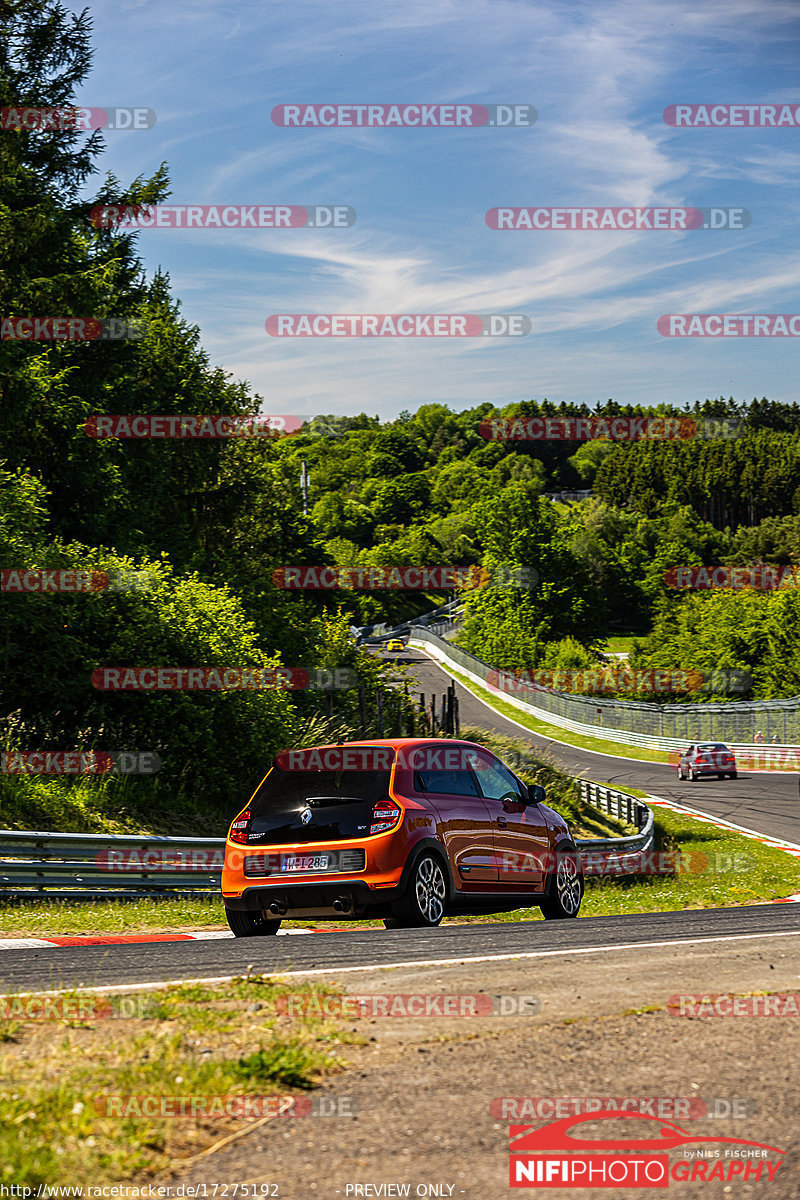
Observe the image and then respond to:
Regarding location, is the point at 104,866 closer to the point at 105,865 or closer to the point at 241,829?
the point at 105,865

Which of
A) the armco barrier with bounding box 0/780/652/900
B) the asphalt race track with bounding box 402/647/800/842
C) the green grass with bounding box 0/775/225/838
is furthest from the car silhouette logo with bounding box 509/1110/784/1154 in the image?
the asphalt race track with bounding box 402/647/800/842

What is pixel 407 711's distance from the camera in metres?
38.4

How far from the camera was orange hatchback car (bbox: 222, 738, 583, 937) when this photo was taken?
9.19 metres

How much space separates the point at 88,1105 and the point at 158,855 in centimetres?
992

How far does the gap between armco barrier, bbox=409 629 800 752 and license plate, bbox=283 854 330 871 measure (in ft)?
142

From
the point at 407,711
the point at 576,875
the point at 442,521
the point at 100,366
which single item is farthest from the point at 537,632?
the point at 576,875

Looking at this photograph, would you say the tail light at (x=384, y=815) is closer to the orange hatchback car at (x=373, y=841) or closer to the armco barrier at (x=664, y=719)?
the orange hatchback car at (x=373, y=841)

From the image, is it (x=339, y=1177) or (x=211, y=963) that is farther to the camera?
(x=211, y=963)

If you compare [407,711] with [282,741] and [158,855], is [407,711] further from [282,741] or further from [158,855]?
[158,855]

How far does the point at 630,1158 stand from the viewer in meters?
3.74

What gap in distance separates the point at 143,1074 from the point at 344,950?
3.67m

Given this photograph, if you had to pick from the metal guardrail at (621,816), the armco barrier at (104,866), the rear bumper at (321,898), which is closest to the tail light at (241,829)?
the rear bumper at (321,898)

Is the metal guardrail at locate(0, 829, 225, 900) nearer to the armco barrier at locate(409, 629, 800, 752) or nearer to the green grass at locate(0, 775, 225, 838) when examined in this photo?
the green grass at locate(0, 775, 225, 838)

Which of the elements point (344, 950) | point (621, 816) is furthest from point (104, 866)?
point (621, 816)
